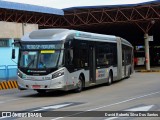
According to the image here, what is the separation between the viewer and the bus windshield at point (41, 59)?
19922mm

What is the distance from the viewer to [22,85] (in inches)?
796

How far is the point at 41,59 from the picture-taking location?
65.9 ft

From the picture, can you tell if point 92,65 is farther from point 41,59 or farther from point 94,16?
point 94,16

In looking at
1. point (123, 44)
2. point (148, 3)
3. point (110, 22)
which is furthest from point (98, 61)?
point (110, 22)

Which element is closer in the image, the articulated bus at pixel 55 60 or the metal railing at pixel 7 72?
the articulated bus at pixel 55 60

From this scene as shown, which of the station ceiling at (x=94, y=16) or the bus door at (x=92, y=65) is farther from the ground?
the station ceiling at (x=94, y=16)

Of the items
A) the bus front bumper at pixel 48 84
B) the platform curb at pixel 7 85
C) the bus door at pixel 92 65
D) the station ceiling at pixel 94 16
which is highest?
the station ceiling at pixel 94 16

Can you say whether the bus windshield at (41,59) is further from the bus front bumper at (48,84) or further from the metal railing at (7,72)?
the metal railing at (7,72)

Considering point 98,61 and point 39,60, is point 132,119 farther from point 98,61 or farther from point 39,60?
point 98,61

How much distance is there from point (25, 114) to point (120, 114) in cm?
288

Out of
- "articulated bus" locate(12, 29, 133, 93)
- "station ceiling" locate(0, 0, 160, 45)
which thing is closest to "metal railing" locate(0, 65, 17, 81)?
"articulated bus" locate(12, 29, 133, 93)

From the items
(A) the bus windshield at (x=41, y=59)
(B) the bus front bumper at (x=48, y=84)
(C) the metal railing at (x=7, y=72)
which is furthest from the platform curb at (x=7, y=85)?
(B) the bus front bumper at (x=48, y=84)

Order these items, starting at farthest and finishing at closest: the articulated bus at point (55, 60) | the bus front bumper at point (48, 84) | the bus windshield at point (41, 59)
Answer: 1. the bus windshield at point (41, 59)
2. the articulated bus at point (55, 60)
3. the bus front bumper at point (48, 84)

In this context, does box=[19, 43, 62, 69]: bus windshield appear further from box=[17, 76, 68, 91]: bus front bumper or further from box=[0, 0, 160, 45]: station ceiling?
box=[0, 0, 160, 45]: station ceiling
